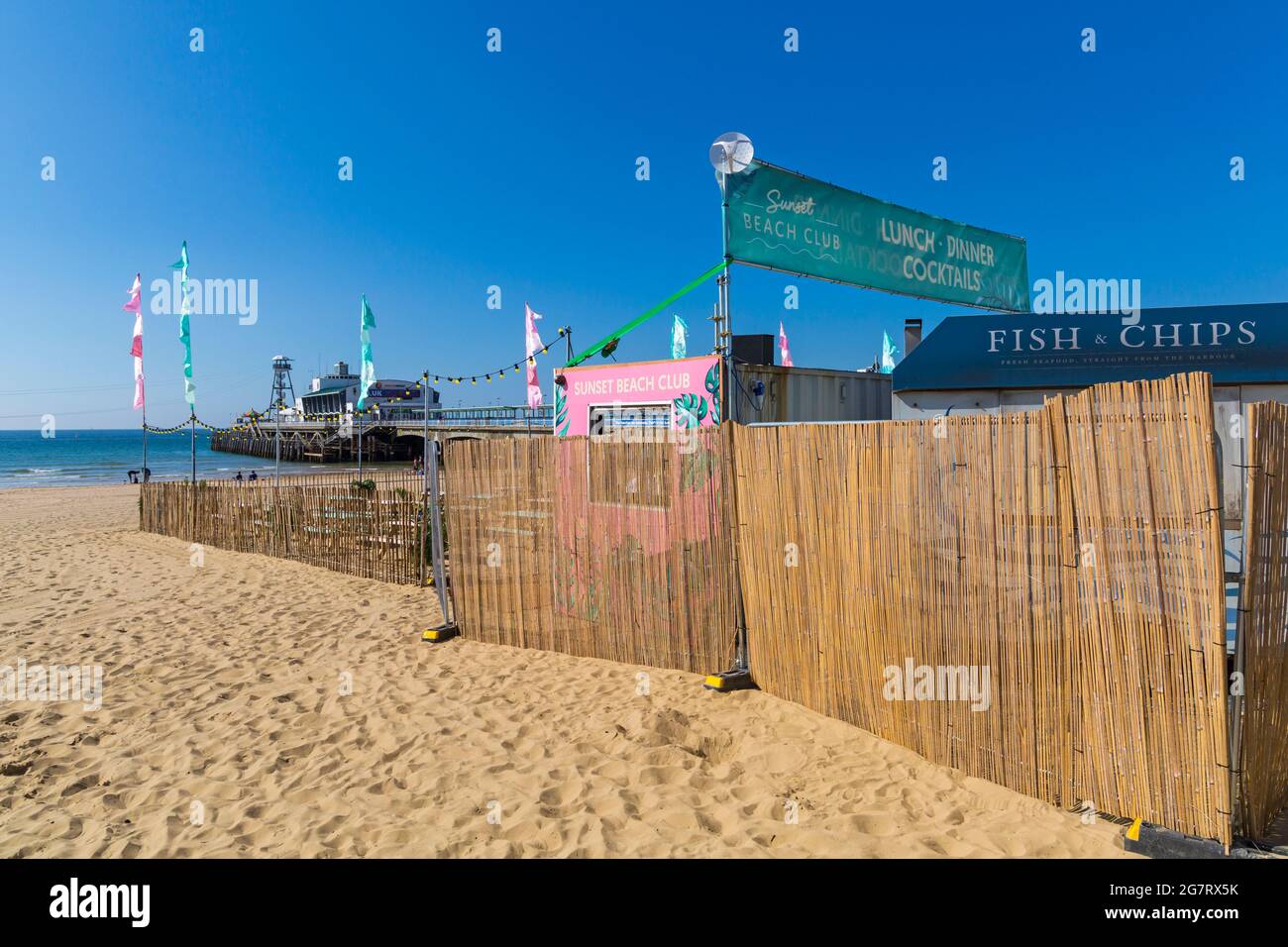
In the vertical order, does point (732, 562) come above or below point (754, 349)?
below

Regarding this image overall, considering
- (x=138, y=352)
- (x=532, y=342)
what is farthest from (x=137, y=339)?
(x=532, y=342)

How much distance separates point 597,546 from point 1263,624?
153 inches

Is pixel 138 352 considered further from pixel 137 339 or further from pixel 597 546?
pixel 597 546

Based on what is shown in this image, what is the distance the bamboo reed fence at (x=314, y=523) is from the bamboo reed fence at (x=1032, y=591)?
5.88 meters

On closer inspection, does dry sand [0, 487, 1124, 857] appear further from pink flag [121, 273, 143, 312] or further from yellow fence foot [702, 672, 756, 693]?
pink flag [121, 273, 143, 312]

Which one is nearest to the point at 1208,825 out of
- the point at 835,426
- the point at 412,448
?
the point at 835,426

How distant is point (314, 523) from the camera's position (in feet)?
34.8

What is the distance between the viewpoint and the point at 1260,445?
2.88m

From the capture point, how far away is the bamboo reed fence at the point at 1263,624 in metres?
2.89

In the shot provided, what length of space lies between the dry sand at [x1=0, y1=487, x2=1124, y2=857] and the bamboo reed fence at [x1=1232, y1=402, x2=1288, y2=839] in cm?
62

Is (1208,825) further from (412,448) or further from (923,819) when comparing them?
(412,448)

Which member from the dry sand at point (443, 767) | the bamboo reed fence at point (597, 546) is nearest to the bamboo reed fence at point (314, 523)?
the dry sand at point (443, 767)
